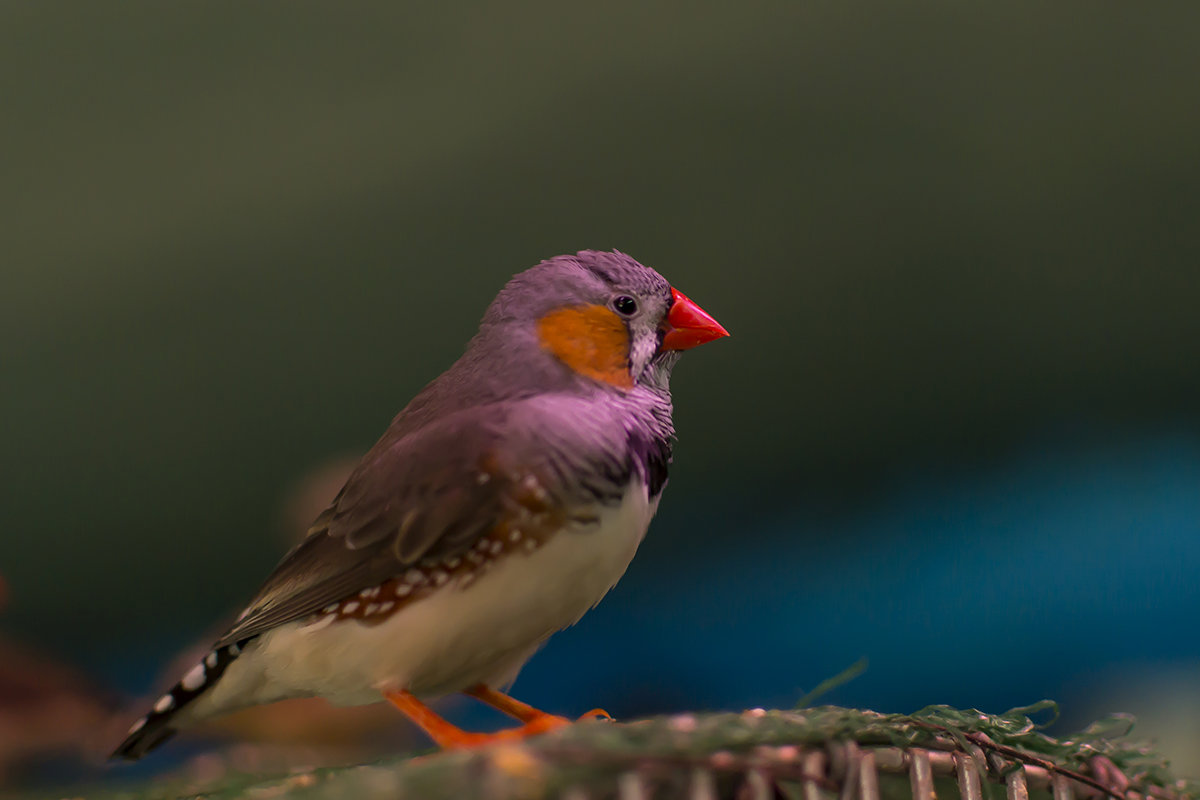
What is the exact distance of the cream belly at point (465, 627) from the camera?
73cm

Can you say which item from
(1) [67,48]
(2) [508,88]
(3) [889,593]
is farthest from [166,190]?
(3) [889,593]

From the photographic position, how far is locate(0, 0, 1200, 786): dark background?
159 centimetres

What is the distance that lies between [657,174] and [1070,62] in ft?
2.16

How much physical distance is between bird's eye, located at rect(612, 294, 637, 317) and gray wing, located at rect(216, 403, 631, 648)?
12 centimetres

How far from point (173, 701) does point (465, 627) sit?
296 millimetres

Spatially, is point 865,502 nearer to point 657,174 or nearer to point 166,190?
point 657,174

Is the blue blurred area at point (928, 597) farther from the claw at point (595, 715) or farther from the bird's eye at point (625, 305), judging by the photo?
the bird's eye at point (625, 305)

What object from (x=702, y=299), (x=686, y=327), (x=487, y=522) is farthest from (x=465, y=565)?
(x=702, y=299)

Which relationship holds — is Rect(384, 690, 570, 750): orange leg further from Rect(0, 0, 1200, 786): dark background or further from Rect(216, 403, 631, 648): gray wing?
Rect(0, 0, 1200, 786): dark background

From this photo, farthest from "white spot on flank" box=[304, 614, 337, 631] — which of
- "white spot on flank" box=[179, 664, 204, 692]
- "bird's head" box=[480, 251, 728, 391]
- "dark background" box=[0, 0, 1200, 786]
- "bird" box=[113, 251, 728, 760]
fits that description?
"dark background" box=[0, 0, 1200, 786]

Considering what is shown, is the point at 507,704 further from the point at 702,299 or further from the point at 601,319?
the point at 702,299

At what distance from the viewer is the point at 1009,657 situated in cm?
155

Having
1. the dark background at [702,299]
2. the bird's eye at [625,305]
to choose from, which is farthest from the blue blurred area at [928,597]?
the bird's eye at [625,305]

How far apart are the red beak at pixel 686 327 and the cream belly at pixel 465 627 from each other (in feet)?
0.48
